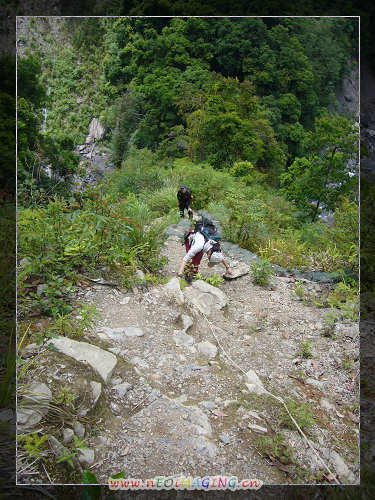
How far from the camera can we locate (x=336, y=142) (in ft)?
9.17

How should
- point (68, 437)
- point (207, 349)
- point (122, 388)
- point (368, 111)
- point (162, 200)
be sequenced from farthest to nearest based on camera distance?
point (368, 111)
point (162, 200)
point (207, 349)
point (122, 388)
point (68, 437)

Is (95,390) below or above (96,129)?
below

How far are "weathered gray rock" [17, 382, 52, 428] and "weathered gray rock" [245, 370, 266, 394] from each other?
4.00 feet

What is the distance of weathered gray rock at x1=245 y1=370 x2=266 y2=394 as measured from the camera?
8.25 ft

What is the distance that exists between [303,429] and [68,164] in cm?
228

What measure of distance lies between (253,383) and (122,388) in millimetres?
815

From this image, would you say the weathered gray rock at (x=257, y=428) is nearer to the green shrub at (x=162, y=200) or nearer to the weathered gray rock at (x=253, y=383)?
the weathered gray rock at (x=253, y=383)

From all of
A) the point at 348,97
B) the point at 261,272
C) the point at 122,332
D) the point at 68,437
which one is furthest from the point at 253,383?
the point at 348,97

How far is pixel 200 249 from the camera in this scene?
2783mm

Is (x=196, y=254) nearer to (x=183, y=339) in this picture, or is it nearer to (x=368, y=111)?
(x=183, y=339)

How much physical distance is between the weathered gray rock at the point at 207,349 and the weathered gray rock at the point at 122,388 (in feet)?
1.62

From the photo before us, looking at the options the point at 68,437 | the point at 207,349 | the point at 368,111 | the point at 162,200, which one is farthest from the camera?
the point at 368,111

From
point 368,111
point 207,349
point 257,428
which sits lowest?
point 257,428

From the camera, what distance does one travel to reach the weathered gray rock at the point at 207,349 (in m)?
2.58
